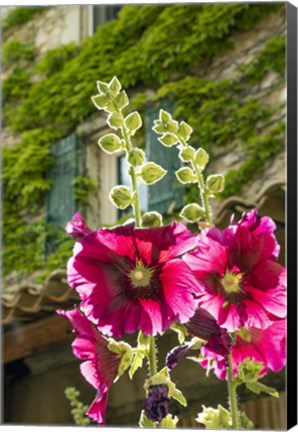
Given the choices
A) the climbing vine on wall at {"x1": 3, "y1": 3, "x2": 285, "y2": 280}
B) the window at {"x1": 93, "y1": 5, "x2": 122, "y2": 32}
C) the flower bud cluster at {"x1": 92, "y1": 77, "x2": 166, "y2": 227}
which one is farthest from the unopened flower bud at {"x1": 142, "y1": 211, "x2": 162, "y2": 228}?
the window at {"x1": 93, "y1": 5, "x2": 122, "y2": 32}

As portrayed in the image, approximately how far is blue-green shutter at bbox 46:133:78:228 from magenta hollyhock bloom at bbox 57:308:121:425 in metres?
2.89

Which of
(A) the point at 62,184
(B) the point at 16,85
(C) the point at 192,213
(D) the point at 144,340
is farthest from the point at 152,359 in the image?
(B) the point at 16,85

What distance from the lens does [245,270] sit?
542 mm

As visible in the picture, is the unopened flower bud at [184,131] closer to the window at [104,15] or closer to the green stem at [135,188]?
the green stem at [135,188]

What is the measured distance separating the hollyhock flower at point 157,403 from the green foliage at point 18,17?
→ 3442mm

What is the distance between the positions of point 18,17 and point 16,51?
0.52ft

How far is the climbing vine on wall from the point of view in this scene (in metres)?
3.05

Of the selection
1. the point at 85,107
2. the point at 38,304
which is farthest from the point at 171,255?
the point at 85,107

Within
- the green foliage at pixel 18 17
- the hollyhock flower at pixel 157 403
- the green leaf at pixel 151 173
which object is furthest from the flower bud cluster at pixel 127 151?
the green foliage at pixel 18 17

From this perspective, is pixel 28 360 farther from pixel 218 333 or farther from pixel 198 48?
pixel 218 333

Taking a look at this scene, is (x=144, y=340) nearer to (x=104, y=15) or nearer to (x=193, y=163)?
(x=193, y=163)

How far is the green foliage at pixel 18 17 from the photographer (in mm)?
3783

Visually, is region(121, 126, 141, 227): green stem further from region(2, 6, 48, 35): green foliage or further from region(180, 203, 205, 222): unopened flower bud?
region(2, 6, 48, 35): green foliage

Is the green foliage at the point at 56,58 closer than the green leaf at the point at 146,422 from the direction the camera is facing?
No
